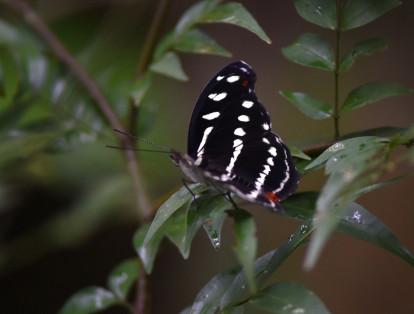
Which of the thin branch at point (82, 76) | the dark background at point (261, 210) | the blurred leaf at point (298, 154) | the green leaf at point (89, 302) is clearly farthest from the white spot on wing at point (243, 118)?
the dark background at point (261, 210)

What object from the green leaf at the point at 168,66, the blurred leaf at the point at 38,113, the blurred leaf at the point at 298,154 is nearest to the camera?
the blurred leaf at the point at 298,154

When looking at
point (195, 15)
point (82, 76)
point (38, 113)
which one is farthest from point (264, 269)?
point (38, 113)

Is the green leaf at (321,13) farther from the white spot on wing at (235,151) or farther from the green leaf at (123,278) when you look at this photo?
the green leaf at (123,278)

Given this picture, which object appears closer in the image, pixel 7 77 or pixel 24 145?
pixel 24 145

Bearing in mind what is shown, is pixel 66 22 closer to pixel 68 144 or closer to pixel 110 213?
pixel 110 213

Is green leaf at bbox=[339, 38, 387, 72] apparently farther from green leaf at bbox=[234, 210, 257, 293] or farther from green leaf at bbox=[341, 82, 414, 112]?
green leaf at bbox=[234, 210, 257, 293]

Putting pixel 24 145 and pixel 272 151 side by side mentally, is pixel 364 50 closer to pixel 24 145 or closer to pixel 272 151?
pixel 272 151
